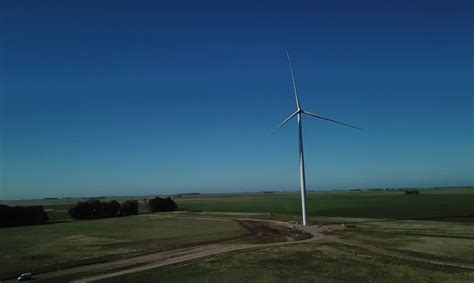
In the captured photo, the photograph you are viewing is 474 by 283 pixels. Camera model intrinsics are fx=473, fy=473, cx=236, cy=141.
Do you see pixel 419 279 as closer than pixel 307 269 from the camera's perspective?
Yes

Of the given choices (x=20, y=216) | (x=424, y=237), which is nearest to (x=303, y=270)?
(x=424, y=237)

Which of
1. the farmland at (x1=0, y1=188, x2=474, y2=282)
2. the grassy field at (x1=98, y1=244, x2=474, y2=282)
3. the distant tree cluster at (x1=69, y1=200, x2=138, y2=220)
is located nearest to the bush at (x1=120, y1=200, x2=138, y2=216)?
the distant tree cluster at (x1=69, y1=200, x2=138, y2=220)

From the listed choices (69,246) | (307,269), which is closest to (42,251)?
(69,246)

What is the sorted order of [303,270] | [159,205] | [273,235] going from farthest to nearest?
[159,205], [273,235], [303,270]

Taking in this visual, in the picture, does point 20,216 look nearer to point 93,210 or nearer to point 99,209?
point 93,210

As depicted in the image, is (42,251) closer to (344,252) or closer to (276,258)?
(276,258)

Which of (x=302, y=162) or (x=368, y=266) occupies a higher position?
(x=302, y=162)

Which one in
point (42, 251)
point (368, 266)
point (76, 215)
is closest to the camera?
point (368, 266)

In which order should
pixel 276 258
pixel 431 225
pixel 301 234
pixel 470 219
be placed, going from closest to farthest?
pixel 276 258 < pixel 301 234 < pixel 431 225 < pixel 470 219
